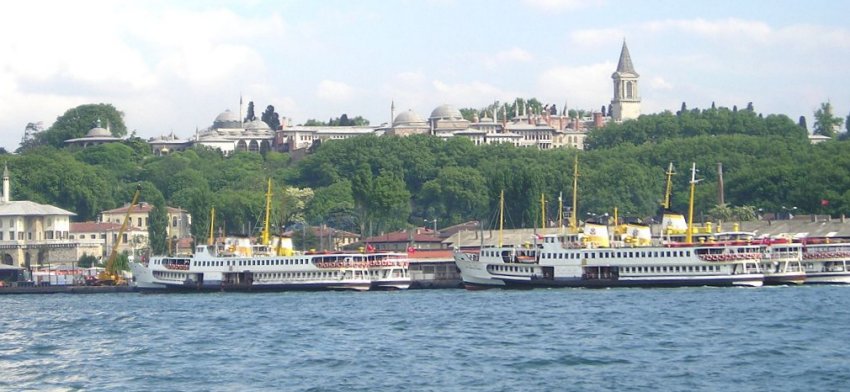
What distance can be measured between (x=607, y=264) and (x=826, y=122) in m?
110

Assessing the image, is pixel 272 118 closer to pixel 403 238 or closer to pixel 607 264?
pixel 403 238

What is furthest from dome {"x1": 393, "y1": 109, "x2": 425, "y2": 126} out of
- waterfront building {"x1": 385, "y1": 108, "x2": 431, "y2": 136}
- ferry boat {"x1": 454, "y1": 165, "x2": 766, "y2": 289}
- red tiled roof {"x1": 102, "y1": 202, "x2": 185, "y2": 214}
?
ferry boat {"x1": 454, "y1": 165, "x2": 766, "y2": 289}

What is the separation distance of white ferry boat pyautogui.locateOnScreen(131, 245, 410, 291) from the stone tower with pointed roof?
366ft

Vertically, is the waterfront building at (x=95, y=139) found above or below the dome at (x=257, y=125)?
below

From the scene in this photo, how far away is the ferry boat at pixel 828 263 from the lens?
7206 centimetres

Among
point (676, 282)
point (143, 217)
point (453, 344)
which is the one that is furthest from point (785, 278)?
point (143, 217)

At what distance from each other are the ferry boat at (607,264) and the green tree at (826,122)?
10637cm

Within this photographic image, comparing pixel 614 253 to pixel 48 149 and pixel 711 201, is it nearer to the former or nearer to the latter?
pixel 711 201

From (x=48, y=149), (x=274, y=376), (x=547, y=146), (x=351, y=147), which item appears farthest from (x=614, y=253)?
(x=547, y=146)

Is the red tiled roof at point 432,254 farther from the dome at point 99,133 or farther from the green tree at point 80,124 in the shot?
the green tree at point 80,124

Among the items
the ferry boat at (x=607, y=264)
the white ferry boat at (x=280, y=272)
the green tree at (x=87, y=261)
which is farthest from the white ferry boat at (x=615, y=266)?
the green tree at (x=87, y=261)

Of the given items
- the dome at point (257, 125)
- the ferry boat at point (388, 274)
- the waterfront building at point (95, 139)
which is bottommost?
the ferry boat at point (388, 274)

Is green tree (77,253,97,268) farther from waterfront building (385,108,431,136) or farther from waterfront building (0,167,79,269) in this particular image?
waterfront building (385,108,431,136)

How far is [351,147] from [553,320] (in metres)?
90.7
